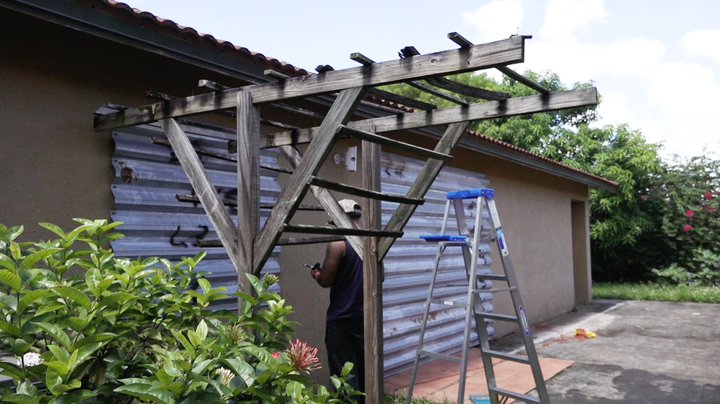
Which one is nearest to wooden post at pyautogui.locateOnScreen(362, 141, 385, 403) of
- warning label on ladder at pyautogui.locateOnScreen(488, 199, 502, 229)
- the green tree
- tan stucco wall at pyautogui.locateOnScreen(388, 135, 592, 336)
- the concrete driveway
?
warning label on ladder at pyautogui.locateOnScreen(488, 199, 502, 229)

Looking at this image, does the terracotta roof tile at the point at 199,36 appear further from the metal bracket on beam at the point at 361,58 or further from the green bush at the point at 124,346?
the green bush at the point at 124,346

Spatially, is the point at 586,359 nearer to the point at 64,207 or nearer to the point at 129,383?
the point at 64,207

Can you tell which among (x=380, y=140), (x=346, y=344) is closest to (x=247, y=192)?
(x=380, y=140)

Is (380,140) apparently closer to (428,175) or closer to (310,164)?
A: (310,164)

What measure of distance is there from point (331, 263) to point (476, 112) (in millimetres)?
1589

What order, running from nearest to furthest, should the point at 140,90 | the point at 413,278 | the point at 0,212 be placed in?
the point at 0,212 < the point at 140,90 < the point at 413,278

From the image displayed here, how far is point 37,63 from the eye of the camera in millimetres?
3793

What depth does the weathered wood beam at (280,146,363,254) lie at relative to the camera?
13.9 ft

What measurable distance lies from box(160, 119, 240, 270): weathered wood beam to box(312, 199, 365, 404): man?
134 cm

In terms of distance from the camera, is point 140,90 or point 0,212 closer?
point 0,212

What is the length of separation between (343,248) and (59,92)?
2.26 metres

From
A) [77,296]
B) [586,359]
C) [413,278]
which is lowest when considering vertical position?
[586,359]

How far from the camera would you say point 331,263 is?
4.60m

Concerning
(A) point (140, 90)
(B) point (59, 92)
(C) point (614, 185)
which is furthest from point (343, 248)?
(C) point (614, 185)
